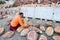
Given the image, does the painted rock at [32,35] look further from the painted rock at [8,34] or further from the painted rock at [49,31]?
the painted rock at [8,34]

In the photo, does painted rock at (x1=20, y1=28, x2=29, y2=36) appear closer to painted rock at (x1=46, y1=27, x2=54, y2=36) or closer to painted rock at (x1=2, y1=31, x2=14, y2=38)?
painted rock at (x1=2, y1=31, x2=14, y2=38)

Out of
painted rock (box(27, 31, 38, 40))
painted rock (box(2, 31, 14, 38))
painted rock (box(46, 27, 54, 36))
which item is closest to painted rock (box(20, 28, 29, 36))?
painted rock (box(27, 31, 38, 40))

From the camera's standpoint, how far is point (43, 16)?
401 cm

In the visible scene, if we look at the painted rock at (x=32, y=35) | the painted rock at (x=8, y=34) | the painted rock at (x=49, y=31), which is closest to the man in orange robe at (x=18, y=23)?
the painted rock at (x=8, y=34)

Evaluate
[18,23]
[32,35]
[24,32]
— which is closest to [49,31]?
[32,35]

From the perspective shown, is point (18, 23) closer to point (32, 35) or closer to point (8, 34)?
point (8, 34)

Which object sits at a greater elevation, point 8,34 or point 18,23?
point 18,23

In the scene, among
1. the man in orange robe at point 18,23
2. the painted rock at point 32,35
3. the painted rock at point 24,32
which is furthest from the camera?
the man in orange robe at point 18,23

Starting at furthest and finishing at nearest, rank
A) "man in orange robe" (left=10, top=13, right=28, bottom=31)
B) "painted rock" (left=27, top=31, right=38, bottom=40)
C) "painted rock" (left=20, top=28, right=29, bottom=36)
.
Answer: "man in orange robe" (left=10, top=13, right=28, bottom=31), "painted rock" (left=20, top=28, right=29, bottom=36), "painted rock" (left=27, top=31, right=38, bottom=40)

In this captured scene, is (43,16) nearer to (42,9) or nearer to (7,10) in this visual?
(42,9)

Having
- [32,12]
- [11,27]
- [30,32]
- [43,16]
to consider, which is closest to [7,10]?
[32,12]

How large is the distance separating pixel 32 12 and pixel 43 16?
1.26 feet

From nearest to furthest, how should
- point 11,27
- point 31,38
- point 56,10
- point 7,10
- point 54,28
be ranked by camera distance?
point 31,38 → point 54,28 → point 11,27 → point 56,10 → point 7,10

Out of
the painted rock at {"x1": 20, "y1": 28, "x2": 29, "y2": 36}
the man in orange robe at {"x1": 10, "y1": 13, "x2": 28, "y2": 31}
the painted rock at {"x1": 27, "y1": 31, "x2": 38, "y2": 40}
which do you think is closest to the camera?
the painted rock at {"x1": 27, "y1": 31, "x2": 38, "y2": 40}
